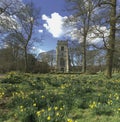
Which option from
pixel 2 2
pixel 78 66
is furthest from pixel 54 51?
pixel 2 2

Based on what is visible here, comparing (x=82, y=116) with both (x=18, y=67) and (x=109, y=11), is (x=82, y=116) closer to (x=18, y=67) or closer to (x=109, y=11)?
(x=109, y=11)

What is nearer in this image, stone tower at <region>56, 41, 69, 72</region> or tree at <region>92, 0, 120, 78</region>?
tree at <region>92, 0, 120, 78</region>

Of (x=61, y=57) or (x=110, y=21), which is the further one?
(x=61, y=57)

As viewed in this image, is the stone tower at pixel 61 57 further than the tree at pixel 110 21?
Yes

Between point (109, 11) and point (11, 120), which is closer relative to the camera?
point (11, 120)

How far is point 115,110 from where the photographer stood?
195 inches

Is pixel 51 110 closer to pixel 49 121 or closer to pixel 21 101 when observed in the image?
pixel 49 121

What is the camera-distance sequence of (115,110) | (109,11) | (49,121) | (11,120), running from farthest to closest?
1. (109,11)
2. (115,110)
3. (11,120)
4. (49,121)

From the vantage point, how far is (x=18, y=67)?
121 feet

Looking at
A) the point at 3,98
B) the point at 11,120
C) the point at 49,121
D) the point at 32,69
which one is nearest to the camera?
the point at 49,121

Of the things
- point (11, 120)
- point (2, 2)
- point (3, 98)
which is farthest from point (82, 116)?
point (2, 2)

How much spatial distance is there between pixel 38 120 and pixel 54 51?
7274cm

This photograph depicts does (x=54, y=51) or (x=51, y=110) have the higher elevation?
(x=54, y=51)

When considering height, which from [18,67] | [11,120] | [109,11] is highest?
[109,11]
